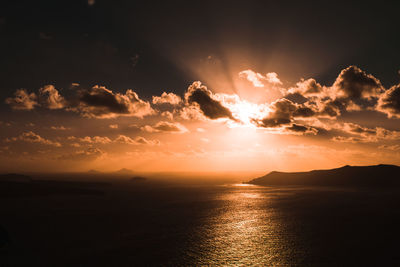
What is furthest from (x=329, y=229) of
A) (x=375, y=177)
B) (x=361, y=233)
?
(x=375, y=177)

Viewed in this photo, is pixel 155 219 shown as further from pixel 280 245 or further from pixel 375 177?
pixel 375 177

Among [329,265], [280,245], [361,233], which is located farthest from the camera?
[361,233]

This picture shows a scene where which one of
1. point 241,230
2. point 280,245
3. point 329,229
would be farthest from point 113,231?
point 329,229

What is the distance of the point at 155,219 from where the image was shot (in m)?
57.1

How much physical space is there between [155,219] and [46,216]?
100 feet

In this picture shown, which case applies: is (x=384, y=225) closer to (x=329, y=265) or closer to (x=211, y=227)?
(x=329, y=265)

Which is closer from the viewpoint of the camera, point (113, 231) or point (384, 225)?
point (113, 231)

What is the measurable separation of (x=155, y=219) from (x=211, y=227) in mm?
16718

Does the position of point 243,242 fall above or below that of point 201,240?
above

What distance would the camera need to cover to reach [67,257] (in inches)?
1221

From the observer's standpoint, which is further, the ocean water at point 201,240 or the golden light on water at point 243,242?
the golden light on water at point 243,242

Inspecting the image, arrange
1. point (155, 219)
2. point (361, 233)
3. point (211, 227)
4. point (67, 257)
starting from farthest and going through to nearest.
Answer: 1. point (155, 219)
2. point (211, 227)
3. point (361, 233)
4. point (67, 257)

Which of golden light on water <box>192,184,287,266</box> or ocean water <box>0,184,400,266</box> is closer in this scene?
ocean water <box>0,184,400,266</box>

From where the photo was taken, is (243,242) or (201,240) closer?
(243,242)
